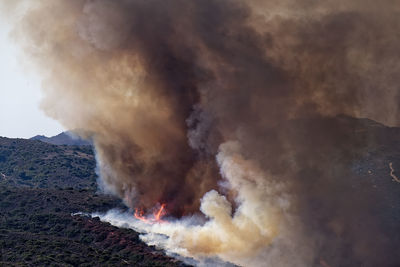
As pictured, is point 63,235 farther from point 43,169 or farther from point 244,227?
point 43,169

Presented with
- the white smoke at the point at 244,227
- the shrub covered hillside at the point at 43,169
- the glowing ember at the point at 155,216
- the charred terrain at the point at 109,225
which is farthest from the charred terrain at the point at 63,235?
the shrub covered hillside at the point at 43,169

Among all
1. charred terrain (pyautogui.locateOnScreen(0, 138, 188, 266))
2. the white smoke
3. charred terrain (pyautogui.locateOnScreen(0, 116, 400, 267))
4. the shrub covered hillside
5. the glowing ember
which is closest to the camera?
charred terrain (pyautogui.locateOnScreen(0, 138, 188, 266))

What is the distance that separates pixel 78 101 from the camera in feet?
276

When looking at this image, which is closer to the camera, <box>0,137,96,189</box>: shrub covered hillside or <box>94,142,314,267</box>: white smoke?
<box>94,142,314,267</box>: white smoke

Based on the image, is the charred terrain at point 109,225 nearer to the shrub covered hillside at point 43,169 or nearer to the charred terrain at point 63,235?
the charred terrain at point 63,235

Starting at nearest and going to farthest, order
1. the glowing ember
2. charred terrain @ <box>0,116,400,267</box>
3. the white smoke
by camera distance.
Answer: the white smoke, charred terrain @ <box>0,116,400,267</box>, the glowing ember

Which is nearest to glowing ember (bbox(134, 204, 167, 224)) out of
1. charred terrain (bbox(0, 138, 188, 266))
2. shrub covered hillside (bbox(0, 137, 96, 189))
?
charred terrain (bbox(0, 138, 188, 266))

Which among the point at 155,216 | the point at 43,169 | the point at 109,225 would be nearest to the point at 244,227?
the point at 155,216

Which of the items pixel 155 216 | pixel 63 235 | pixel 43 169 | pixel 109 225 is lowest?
pixel 63 235

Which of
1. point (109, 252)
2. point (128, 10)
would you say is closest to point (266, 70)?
point (128, 10)

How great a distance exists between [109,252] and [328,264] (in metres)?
29.7

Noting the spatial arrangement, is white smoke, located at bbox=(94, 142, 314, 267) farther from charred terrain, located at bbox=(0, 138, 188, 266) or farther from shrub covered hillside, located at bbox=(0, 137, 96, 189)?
shrub covered hillside, located at bbox=(0, 137, 96, 189)

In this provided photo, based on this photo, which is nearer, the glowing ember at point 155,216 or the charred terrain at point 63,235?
the charred terrain at point 63,235

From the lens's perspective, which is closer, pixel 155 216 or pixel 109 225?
pixel 109 225
